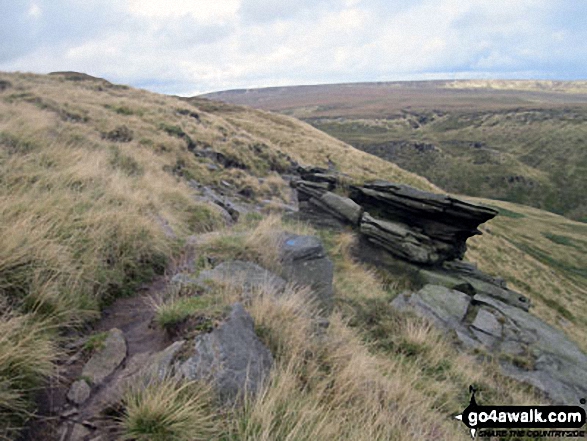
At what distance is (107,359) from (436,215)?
41.7ft

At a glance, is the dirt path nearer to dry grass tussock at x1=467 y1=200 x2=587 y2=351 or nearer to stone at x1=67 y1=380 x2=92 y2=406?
stone at x1=67 y1=380 x2=92 y2=406

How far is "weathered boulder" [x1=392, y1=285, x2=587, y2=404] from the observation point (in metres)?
7.75

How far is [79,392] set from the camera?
113 inches

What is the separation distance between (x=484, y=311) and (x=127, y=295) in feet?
31.1

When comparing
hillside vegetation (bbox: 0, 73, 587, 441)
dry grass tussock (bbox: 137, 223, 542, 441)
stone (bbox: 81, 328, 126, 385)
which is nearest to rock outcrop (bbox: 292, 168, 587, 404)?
hillside vegetation (bbox: 0, 73, 587, 441)

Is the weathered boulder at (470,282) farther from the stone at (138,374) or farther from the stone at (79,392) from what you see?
the stone at (79,392)

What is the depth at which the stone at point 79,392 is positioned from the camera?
2812mm

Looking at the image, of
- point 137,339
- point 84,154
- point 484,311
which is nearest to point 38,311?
point 137,339

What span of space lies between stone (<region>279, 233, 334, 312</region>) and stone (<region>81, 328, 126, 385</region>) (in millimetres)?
3285

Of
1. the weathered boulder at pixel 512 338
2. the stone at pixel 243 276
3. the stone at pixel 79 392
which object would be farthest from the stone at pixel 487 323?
the stone at pixel 79 392

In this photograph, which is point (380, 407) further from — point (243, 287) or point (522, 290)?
point (522, 290)

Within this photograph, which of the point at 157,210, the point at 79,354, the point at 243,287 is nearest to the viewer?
the point at 79,354

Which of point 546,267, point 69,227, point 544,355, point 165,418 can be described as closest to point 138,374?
point 165,418

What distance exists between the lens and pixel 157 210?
303 inches
